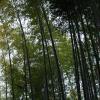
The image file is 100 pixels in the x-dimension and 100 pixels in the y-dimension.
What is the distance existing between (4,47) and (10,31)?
4.27 feet

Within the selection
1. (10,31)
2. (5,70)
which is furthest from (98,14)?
(5,70)

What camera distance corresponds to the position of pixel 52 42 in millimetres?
9320

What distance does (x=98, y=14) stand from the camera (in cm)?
464

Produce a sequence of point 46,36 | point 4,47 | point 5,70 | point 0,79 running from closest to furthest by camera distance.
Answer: point 46,36 < point 4,47 < point 5,70 < point 0,79

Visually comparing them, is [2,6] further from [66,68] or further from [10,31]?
[66,68]

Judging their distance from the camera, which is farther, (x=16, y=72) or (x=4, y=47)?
(x=16, y=72)

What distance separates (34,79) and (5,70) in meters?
1.82

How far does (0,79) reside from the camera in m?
18.0

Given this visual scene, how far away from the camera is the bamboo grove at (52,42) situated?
8148mm

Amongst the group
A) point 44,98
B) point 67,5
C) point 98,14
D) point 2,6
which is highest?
point 2,6

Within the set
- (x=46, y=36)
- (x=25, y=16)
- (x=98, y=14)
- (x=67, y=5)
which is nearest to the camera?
(x=98, y=14)

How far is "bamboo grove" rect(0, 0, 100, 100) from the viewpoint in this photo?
26.7 ft

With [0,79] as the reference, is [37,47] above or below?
above

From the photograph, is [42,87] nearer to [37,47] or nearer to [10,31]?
[37,47]
